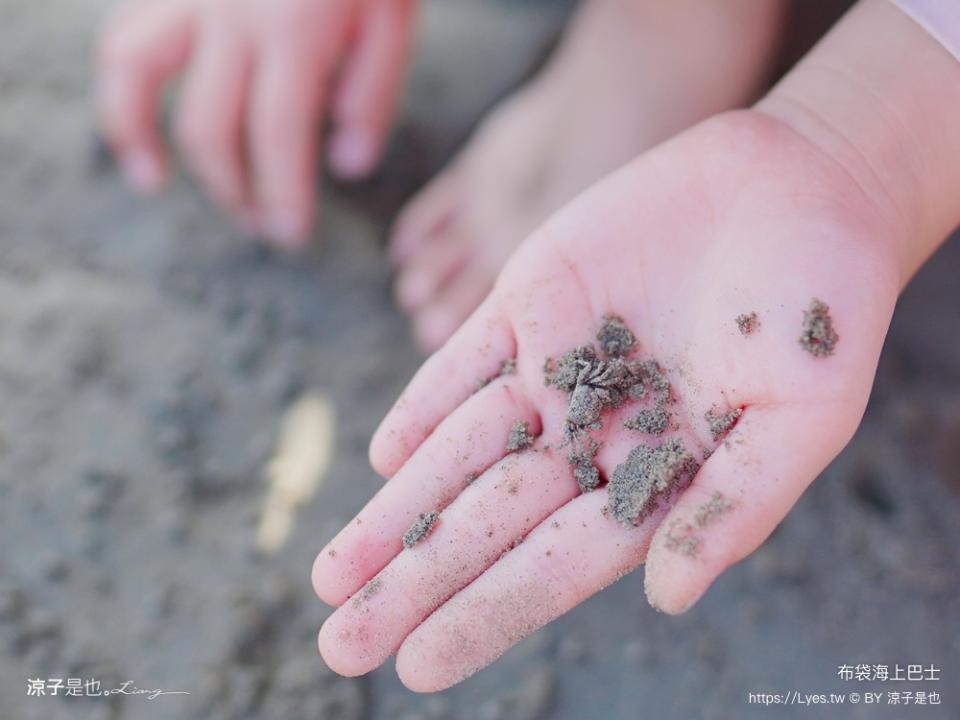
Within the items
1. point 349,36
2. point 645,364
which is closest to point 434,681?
point 645,364

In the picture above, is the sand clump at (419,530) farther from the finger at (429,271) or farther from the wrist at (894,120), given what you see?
the finger at (429,271)

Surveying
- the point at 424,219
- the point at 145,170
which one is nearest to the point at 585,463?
the point at 424,219

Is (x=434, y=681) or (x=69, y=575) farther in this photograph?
(x=69, y=575)

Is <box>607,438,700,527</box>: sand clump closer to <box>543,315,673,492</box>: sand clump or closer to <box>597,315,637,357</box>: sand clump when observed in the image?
<box>543,315,673,492</box>: sand clump

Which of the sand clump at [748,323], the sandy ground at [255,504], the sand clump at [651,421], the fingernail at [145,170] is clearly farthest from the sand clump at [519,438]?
the fingernail at [145,170]

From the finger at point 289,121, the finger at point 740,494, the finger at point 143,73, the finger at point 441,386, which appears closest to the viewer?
the finger at point 740,494

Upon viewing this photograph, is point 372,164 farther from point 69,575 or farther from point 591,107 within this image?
point 69,575

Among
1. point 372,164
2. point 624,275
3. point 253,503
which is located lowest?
point 624,275
